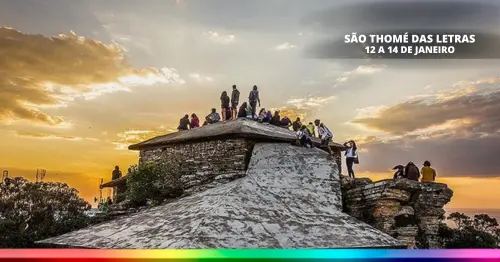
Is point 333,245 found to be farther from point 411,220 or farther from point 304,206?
point 411,220

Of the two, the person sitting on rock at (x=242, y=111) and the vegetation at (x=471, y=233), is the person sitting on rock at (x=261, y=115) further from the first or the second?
the vegetation at (x=471, y=233)

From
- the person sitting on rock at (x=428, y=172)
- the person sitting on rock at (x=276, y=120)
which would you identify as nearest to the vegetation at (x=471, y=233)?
the person sitting on rock at (x=428, y=172)

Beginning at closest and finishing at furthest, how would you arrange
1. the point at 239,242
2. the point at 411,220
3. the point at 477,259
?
1. the point at 477,259
2. the point at 239,242
3. the point at 411,220

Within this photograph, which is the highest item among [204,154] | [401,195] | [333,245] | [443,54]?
[443,54]

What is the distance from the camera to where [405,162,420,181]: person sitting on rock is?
42.5 ft

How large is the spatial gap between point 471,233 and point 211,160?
25.8 ft

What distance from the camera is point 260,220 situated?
906 cm

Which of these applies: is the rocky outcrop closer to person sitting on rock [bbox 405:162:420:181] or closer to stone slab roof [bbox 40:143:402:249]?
stone slab roof [bbox 40:143:402:249]

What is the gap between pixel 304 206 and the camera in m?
10.4

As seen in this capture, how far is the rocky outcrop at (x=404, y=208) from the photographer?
37.8 ft

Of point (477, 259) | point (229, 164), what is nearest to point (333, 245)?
point (229, 164)

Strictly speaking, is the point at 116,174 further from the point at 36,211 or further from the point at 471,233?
the point at 471,233

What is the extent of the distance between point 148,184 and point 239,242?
626cm

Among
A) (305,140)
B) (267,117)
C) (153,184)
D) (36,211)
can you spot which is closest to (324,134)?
(305,140)
